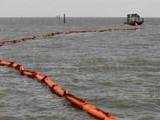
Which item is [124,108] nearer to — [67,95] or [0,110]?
[67,95]

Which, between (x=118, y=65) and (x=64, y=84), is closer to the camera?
(x=64, y=84)

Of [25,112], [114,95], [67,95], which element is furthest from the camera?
[114,95]

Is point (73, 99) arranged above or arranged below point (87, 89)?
above

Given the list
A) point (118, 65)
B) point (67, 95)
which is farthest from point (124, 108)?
point (118, 65)

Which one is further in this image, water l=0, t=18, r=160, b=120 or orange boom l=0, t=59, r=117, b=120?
water l=0, t=18, r=160, b=120

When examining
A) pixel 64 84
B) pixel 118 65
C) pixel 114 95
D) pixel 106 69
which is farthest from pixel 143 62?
pixel 114 95

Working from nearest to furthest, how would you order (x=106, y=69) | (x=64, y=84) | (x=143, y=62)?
(x=64, y=84) < (x=106, y=69) < (x=143, y=62)

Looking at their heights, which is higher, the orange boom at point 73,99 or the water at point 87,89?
the orange boom at point 73,99

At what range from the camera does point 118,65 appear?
161 ft

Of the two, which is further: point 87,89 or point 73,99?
point 87,89

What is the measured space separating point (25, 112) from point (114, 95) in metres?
7.18

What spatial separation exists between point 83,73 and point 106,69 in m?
3.61

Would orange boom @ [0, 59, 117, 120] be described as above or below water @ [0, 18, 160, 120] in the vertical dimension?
above

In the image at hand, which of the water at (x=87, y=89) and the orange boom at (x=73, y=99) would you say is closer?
the orange boom at (x=73, y=99)
